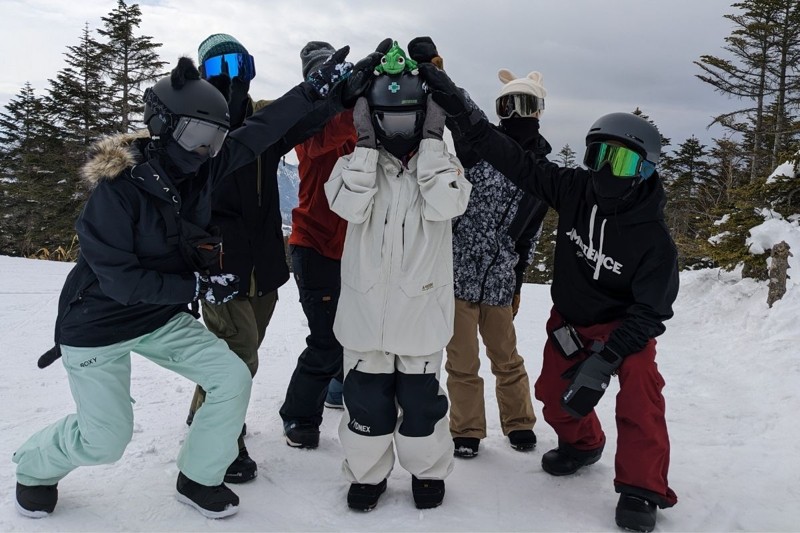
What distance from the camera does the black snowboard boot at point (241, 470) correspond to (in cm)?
323

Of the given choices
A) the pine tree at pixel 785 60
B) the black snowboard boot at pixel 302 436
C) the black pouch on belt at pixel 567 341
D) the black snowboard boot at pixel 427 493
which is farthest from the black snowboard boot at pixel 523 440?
the pine tree at pixel 785 60

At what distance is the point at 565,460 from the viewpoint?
11.6ft

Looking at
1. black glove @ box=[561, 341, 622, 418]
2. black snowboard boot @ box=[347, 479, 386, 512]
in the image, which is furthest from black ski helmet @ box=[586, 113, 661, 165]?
black snowboard boot @ box=[347, 479, 386, 512]

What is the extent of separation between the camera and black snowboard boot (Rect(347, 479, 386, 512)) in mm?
2986

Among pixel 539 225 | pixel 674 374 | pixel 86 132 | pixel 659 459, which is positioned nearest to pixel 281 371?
pixel 539 225

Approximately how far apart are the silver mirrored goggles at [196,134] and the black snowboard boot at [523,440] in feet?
9.04

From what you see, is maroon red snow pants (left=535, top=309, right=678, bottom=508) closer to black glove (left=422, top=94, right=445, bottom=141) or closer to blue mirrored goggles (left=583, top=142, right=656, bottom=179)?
blue mirrored goggles (left=583, top=142, right=656, bottom=179)

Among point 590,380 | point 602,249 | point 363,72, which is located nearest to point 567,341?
point 590,380

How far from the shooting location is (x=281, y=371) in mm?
5512

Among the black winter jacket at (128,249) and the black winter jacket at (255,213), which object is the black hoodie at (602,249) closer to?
the black winter jacket at (255,213)

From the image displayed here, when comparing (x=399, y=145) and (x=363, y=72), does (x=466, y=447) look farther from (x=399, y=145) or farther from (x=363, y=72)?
(x=363, y=72)

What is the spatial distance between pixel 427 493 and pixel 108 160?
2.33 m

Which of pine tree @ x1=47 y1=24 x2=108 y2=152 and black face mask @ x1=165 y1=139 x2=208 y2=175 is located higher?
pine tree @ x1=47 y1=24 x2=108 y2=152

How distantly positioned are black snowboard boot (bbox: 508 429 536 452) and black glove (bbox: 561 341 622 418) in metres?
0.81
